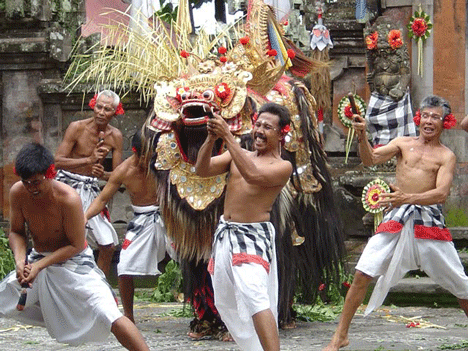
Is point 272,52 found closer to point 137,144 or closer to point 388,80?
point 137,144

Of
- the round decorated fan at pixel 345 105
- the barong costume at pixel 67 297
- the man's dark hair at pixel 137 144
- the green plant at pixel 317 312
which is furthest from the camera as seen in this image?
the round decorated fan at pixel 345 105

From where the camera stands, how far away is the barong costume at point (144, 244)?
875cm

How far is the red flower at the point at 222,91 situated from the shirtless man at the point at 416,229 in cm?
105

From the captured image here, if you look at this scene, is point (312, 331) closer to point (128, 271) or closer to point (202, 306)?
point (202, 306)

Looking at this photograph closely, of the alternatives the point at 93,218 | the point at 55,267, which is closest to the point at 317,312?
the point at 93,218

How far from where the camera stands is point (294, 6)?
1403cm

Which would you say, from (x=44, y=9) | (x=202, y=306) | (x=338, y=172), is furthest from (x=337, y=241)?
(x=44, y=9)

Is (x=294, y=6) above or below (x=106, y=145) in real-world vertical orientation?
above

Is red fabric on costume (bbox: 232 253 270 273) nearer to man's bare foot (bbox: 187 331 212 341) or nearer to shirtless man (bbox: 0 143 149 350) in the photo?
shirtless man (bbox: 0 143 149 350)

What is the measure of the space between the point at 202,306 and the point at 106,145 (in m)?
2.12

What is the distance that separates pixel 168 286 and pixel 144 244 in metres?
2.07

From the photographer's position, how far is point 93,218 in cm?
951

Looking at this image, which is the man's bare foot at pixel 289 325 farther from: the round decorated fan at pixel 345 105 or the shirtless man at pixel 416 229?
the round decorated fan at pixel 345 105

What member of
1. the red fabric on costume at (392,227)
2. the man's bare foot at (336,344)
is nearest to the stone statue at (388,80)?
the red fabric on costume at (392,227)
